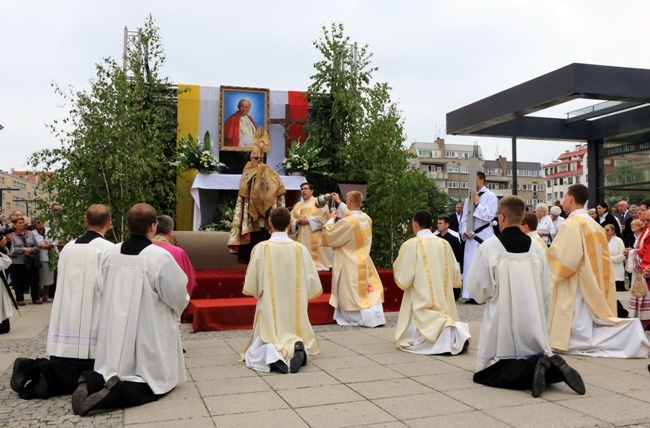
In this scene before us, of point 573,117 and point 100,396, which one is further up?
point 573,117

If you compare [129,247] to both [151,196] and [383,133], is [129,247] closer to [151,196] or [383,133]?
[151,196]

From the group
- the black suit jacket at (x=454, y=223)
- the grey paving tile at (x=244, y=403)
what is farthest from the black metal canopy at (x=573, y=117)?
the grey paving tile at (x=244, y=403)

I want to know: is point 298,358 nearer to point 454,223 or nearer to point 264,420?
point 264,420

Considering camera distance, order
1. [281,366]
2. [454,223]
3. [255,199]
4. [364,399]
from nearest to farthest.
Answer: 1. [364,399]
2. [281,366]
3. [255,199]
4. [454,223]

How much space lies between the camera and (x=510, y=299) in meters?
5.30

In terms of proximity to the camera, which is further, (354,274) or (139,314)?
(354,274)

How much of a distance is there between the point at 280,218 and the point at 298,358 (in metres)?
1.41

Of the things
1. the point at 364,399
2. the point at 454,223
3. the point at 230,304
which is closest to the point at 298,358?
the point at 364,399

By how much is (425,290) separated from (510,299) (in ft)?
5.43

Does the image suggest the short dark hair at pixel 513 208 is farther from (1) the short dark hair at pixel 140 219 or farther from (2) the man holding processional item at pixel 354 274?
(2) the man holding processional item at pixel 354 274

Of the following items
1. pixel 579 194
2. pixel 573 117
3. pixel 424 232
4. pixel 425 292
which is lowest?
pixel 425 292

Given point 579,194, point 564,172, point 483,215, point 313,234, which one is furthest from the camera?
point 564,172

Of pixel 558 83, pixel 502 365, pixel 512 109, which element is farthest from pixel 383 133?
pixel 502 365

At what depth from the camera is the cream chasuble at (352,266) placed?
8656 mm
